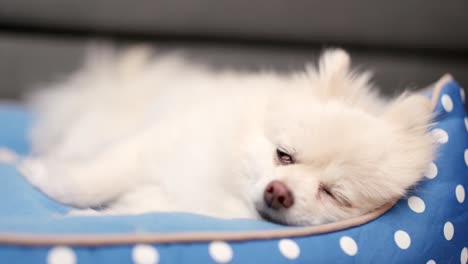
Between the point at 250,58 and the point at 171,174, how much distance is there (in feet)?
3.67

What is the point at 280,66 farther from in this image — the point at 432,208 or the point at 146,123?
the point at 432,208

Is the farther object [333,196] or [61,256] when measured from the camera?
[333,196]

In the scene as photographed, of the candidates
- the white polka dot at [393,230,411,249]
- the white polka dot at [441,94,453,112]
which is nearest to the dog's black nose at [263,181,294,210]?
the white polka dot at [393,230,411,249]

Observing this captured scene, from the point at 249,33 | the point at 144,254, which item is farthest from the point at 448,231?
the point at 249,33

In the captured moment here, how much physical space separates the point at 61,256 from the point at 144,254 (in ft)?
0.50

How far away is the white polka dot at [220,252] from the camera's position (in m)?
1.02

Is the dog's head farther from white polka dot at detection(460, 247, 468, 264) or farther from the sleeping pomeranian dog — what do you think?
white polka dot at detection(460, 247, 468, 264)

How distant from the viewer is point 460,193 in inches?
52.5

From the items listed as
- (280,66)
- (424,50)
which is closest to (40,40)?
(280,66)

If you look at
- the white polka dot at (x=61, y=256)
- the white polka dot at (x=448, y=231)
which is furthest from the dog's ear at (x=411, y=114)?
the white polka dot at (x=61, y=256)

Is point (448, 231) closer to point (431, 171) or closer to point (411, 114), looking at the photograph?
point (431, 171)

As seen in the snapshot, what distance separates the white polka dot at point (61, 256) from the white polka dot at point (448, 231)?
0.90 meters

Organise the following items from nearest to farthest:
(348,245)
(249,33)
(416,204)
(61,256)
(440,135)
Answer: (61,256) → (348,245) → (416,204) → (440,135) → (249,33)

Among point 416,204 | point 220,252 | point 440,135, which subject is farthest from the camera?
point 440,135
